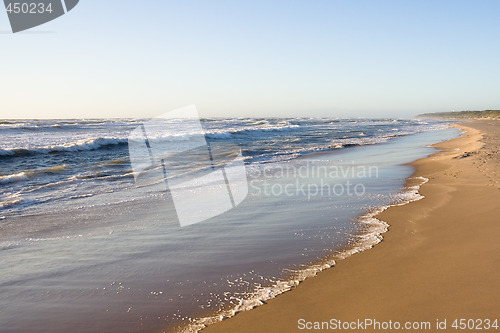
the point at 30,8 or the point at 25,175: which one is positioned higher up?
the point at 30,8

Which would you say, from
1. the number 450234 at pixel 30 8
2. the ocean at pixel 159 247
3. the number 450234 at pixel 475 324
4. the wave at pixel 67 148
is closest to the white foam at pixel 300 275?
the ocean at pixel 159 247

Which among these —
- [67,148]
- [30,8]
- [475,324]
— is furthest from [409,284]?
[67,148]

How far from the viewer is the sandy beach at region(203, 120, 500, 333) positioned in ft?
10.1

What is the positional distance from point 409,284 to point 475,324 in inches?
29.6

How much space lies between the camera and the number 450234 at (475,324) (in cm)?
287

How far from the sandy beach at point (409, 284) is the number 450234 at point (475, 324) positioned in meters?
0.01

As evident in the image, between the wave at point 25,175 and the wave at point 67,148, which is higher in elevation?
the wave at point 67,148

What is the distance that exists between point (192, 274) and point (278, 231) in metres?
1.92

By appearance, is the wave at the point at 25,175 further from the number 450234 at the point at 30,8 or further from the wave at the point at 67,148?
the wave at the point at 67,148

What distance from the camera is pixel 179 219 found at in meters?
6.57

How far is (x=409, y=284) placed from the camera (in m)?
3.62

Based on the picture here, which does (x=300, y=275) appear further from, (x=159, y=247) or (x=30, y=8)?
(x=30, y=8)

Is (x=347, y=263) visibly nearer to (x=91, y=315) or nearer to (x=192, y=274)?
(x=192, y=274)

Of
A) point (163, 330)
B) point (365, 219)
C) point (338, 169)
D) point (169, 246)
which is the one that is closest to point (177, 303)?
point (163, 330)
